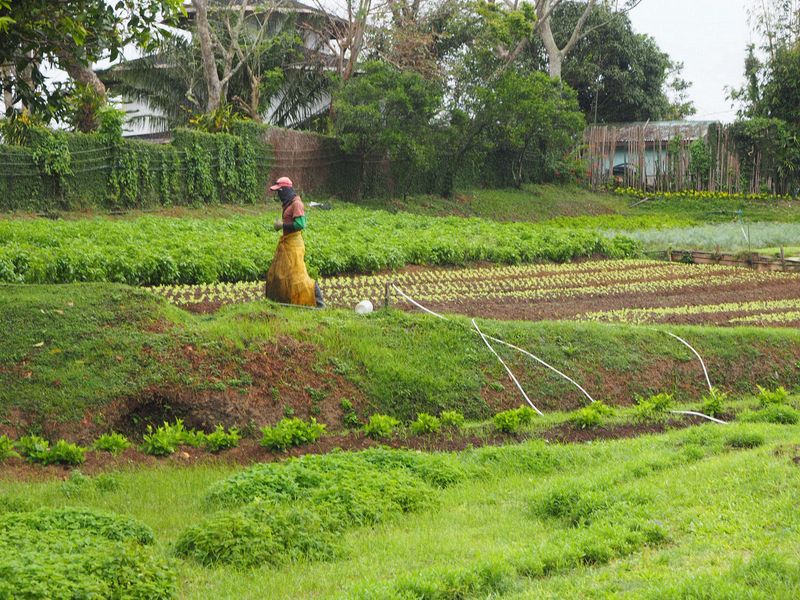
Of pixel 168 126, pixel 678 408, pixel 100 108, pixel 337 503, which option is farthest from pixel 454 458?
pixel 168 126

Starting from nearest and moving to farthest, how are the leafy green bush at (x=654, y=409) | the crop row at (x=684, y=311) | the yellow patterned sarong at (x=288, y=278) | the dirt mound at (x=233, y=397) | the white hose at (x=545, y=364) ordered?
the dirt mound at (x=233, y=397) → the leafy green bush at (x=654, y=409) → the white hose at (x=545, y=364) → the yellow patterned sarong at (x=288, y=278) → the crop row at (x=684, y=311)

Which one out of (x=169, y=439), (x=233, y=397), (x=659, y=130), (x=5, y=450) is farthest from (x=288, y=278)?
(x=659, y=130)

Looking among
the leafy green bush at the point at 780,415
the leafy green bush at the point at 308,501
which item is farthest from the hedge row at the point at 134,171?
the leafy green bush at the point at 780,415

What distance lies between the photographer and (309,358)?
1196cm

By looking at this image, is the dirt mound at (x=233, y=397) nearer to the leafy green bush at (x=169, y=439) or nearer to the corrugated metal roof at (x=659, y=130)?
the leafy green bush at (x=169, y=439)

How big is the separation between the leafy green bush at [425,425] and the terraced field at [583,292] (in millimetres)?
4037

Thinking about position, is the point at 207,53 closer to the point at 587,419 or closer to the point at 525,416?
the point at 525,416

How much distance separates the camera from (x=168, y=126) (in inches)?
1666

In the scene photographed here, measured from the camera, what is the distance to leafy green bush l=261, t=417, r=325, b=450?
9938mm

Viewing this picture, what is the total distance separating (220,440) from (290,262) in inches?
167

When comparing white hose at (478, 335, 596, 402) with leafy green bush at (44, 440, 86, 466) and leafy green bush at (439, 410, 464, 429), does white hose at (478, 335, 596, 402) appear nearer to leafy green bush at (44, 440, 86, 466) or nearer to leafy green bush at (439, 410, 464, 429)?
leafy green bush at (439, 410, 464, 429)

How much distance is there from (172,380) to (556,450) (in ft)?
13.4

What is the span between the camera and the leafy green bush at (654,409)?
11.7 meters

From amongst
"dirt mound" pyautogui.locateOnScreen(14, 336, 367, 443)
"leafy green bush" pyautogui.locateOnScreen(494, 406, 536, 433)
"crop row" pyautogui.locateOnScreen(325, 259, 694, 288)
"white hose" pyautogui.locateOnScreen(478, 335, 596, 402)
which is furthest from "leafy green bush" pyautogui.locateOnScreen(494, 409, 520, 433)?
"crop row" pyautogui.locateOnScreen(325, 259, 694, 288)
